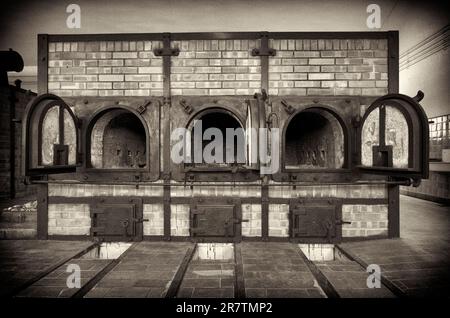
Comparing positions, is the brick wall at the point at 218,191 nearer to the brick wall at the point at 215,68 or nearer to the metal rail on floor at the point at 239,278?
the metal rail on floor at the point at 239,278

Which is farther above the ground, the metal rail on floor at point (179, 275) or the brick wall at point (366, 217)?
the brick wall at point (366, 217)

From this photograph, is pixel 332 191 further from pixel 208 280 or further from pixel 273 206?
pixel 208 280

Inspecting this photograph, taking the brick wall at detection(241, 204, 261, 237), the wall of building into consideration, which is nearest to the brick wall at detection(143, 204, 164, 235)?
the wall of building

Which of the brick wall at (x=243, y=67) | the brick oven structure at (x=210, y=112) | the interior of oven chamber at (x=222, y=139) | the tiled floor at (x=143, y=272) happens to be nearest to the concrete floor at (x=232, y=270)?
the tiled floor at (x=143, y=272)

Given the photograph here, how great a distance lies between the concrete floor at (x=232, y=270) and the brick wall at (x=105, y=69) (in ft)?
5.89

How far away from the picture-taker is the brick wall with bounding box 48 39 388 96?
9.88ft

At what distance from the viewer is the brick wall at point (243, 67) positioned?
3.01 m

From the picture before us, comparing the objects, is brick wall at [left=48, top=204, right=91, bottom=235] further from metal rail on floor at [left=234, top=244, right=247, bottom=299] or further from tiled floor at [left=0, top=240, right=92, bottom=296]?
metal rail on floor at [left=234, top=244, right=247, bottom=299]

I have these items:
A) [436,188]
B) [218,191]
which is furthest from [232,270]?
[436,188]

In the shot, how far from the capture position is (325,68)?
3.02 meters

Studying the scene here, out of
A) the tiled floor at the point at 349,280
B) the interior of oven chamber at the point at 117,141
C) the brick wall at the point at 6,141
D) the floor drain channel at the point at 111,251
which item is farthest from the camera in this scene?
the brick wall at the point at 6,141

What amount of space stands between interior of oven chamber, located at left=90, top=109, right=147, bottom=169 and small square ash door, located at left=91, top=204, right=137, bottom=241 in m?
0.53
